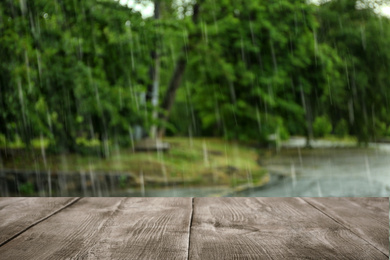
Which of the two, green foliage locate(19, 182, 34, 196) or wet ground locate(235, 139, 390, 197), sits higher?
green foliage locate(19, 182, 34, 196)

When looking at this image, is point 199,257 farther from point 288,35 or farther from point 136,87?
point 288,35

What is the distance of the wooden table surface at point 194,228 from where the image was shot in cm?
97

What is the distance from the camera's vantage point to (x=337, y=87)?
1533cm

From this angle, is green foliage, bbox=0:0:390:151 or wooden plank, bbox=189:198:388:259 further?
green foliage, bbox=0:0:390:151

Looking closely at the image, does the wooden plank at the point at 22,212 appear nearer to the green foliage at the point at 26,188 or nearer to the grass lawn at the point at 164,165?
the green foliage at the point at 26,188

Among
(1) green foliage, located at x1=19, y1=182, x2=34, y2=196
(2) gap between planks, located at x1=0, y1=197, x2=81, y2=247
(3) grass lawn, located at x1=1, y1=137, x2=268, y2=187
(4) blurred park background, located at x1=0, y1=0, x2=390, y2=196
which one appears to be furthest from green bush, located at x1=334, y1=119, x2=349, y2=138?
(2) gap between planks, located at x1=0, y1=197, x2=81, y2=247

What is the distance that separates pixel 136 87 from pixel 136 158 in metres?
2.40

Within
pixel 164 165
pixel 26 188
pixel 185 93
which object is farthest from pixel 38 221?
pixel 185 93

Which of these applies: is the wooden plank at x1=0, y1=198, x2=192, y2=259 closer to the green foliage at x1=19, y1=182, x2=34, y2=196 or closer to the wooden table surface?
the wooden table surface

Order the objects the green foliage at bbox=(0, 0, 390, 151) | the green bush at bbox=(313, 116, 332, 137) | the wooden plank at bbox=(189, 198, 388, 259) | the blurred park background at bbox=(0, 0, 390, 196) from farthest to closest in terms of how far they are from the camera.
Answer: the green bush at bbox=(313, 116, 332, 137)
the blurred park background at bbox=(0, 0, 390, 196)
the green foliage at bbox=(0, 0, 390, 151)
the wooden plank at bbox=(189, 198, 388, 259)

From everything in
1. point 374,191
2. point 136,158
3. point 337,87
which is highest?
point 337,87

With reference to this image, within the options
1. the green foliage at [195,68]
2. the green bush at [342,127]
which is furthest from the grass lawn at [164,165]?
the green bush at [342,127]

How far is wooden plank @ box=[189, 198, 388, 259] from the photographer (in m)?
0.96

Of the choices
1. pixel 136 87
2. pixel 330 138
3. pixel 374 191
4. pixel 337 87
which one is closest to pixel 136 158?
pixel 136 87
